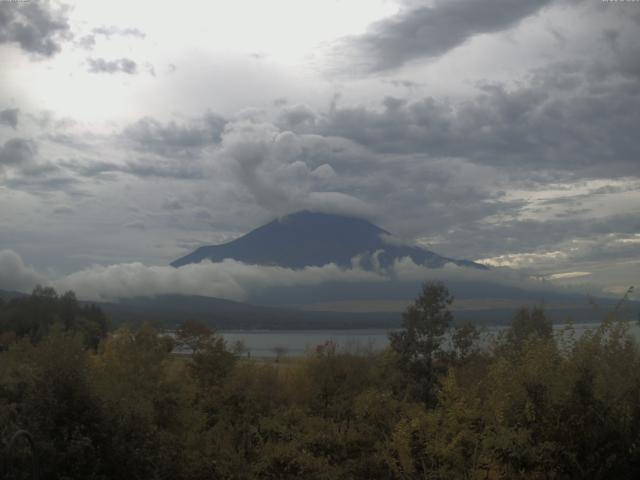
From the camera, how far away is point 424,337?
47531 mm

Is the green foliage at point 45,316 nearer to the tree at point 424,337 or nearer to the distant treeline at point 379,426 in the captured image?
the tree at point 424,337

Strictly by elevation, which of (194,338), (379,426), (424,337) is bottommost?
(379,426)

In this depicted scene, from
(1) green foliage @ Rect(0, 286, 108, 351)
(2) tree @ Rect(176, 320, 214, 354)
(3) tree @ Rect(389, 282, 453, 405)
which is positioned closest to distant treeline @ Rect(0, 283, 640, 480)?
(2) tree @ Rect(176, 320, 214, 354)

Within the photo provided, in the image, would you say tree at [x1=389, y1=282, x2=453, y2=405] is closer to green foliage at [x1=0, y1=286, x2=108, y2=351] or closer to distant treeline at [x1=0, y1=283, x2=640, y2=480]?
distant treeline at [x1=0, y1=283, x2=640, y2=480]

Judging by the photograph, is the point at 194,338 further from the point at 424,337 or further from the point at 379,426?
the point at 379,426

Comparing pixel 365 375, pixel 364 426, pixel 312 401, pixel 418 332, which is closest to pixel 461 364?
pixel 418 332

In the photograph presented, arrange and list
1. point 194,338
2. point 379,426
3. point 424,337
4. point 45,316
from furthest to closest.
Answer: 1. point 45,316
2. point 194,338
3. point 424,337
4. point 379,426

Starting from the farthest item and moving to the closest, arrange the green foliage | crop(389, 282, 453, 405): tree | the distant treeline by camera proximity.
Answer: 1. the green foliage
2. crop(389, 282, 453, 405): tree
3. the distant treeline

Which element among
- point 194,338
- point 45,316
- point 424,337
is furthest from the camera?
point 45,316

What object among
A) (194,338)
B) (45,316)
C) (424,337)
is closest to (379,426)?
(424,337)

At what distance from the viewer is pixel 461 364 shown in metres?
46.2

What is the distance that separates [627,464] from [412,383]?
3062 centimetres

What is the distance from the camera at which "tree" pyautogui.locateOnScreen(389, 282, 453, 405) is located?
45375 millimetres

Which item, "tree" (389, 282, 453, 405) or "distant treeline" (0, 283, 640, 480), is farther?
"tree" (389, 282, 453, 405)
